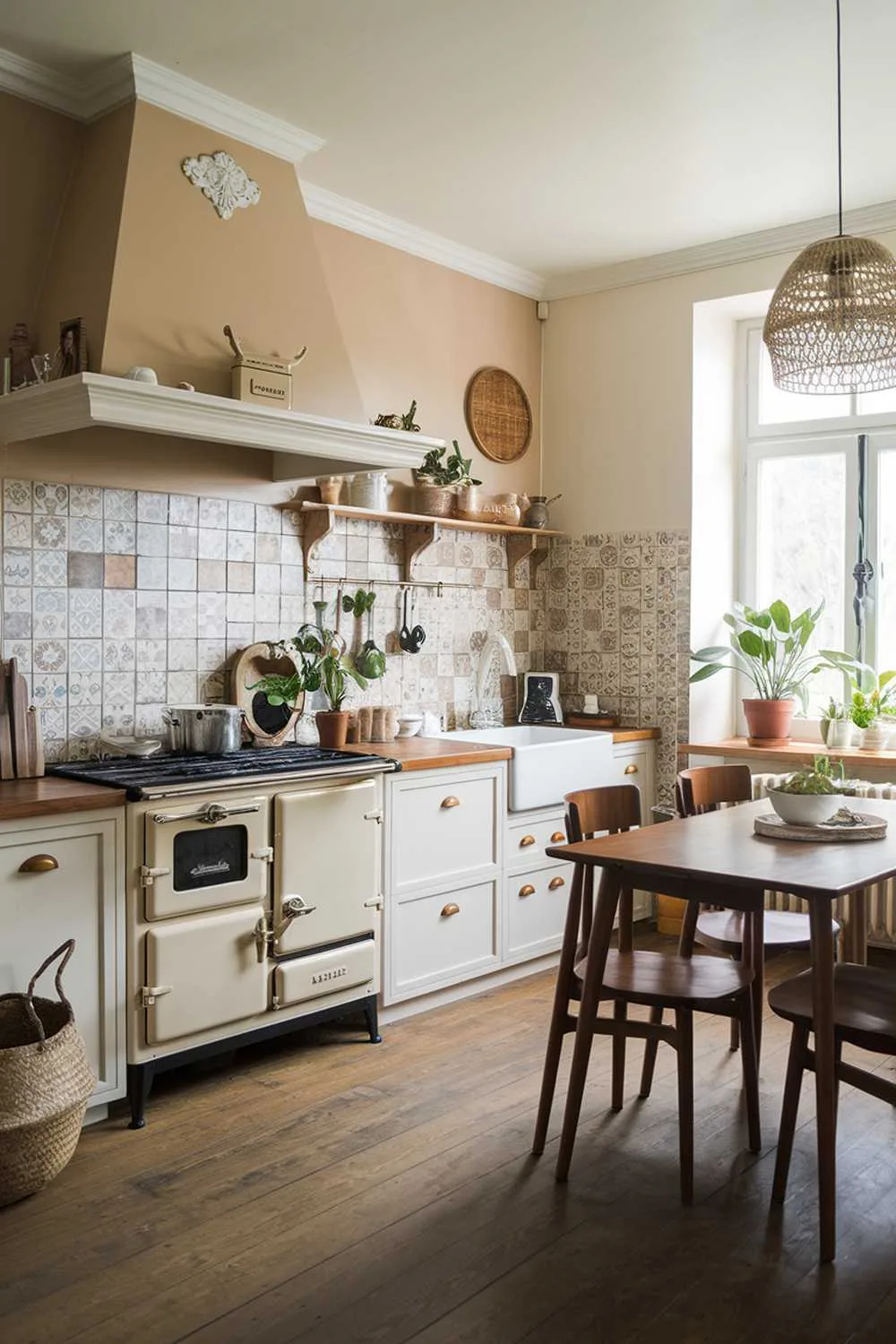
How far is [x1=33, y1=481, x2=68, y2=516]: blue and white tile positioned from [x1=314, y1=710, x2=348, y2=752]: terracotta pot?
1.05 metres

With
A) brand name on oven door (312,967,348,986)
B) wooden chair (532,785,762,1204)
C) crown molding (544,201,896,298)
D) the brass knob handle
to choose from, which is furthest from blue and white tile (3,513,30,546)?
crown molding (544,201,896,298)

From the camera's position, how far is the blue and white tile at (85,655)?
3.33 m

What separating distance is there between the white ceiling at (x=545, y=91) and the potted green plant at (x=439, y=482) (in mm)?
909

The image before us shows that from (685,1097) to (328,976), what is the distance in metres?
1.19

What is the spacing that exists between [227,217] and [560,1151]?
275cm

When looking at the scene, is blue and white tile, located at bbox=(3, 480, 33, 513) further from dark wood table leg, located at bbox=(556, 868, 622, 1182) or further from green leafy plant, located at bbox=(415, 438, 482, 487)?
dark wood table leg, located at bbox=(556, 868, 622, 1182)

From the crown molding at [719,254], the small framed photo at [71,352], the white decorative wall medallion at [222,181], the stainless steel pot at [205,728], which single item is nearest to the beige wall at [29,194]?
the small framed photo at [71,352]

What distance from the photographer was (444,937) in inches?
148

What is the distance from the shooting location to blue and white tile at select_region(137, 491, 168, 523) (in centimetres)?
349

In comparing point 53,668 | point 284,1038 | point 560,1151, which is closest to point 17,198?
point 53,668

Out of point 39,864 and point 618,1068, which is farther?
point 618,1068

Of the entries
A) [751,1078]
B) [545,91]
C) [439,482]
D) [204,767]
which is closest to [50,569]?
[204,767]

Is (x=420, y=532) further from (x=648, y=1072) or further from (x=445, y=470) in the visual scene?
(x=648, y=1072)

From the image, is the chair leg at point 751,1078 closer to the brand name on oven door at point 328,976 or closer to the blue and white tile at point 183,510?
the brand name on oven door at point 328,976
